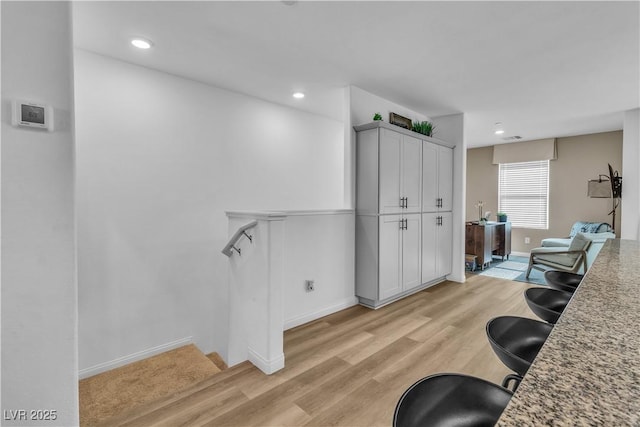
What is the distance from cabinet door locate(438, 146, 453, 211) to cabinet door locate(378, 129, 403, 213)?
106 centimetres

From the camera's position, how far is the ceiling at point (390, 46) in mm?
2131

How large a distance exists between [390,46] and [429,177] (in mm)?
2015

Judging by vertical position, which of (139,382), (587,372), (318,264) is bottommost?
(139,382)

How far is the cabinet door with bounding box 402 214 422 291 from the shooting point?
3.78 metres

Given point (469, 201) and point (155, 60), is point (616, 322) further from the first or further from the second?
point (469, 201)

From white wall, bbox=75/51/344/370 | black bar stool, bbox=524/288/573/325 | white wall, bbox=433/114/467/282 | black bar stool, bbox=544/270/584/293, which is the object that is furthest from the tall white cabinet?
black bar stool, bbox=524/288/573/325

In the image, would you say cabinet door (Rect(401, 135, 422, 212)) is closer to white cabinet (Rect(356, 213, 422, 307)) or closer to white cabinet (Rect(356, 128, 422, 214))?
white cabinet (Rect(356, 128, 422, 214))

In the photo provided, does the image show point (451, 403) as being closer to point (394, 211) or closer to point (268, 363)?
point (268, 363)

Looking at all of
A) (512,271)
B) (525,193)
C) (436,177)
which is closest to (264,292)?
(436,177)

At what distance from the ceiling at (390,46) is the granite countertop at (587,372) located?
80.6 inches

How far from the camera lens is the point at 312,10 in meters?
2.13

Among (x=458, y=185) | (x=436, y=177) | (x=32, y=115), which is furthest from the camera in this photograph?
(x=458, y=185)

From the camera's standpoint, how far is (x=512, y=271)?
5.42m

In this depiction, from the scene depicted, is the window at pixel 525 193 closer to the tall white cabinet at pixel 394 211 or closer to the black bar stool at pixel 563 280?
the tall white cabinet at pixel 394 211
